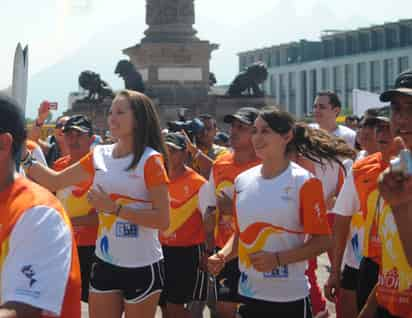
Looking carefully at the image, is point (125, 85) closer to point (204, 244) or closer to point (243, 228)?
point (204, 244)

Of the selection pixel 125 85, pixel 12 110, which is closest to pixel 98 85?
pixel 125 85

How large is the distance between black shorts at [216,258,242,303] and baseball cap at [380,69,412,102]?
2.63 metres

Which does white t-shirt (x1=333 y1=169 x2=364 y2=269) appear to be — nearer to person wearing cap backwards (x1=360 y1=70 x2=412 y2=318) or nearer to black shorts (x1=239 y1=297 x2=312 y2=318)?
black shorts (x1=239 y1=297 x2=312 y2=318)

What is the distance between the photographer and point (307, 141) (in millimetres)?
6312

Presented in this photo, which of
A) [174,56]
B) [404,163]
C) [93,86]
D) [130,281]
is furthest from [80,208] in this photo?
[93,86]

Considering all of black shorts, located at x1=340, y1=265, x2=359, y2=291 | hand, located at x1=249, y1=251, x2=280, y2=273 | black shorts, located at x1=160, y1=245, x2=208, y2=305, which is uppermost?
hand, located at x1=249, y1=251, x2=280, y2=273

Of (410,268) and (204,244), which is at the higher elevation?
(410,268)

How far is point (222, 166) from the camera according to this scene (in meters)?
7.09

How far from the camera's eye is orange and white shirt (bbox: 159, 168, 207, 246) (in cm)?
754

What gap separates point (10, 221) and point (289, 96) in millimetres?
103767

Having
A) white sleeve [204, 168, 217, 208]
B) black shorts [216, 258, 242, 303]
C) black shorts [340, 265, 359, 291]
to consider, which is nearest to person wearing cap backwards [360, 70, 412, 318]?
black shorts [340, 265, 359, 291]

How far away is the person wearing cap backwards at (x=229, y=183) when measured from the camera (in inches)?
269

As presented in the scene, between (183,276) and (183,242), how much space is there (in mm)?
261

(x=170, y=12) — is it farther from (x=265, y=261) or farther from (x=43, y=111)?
(x=265, y=261)
